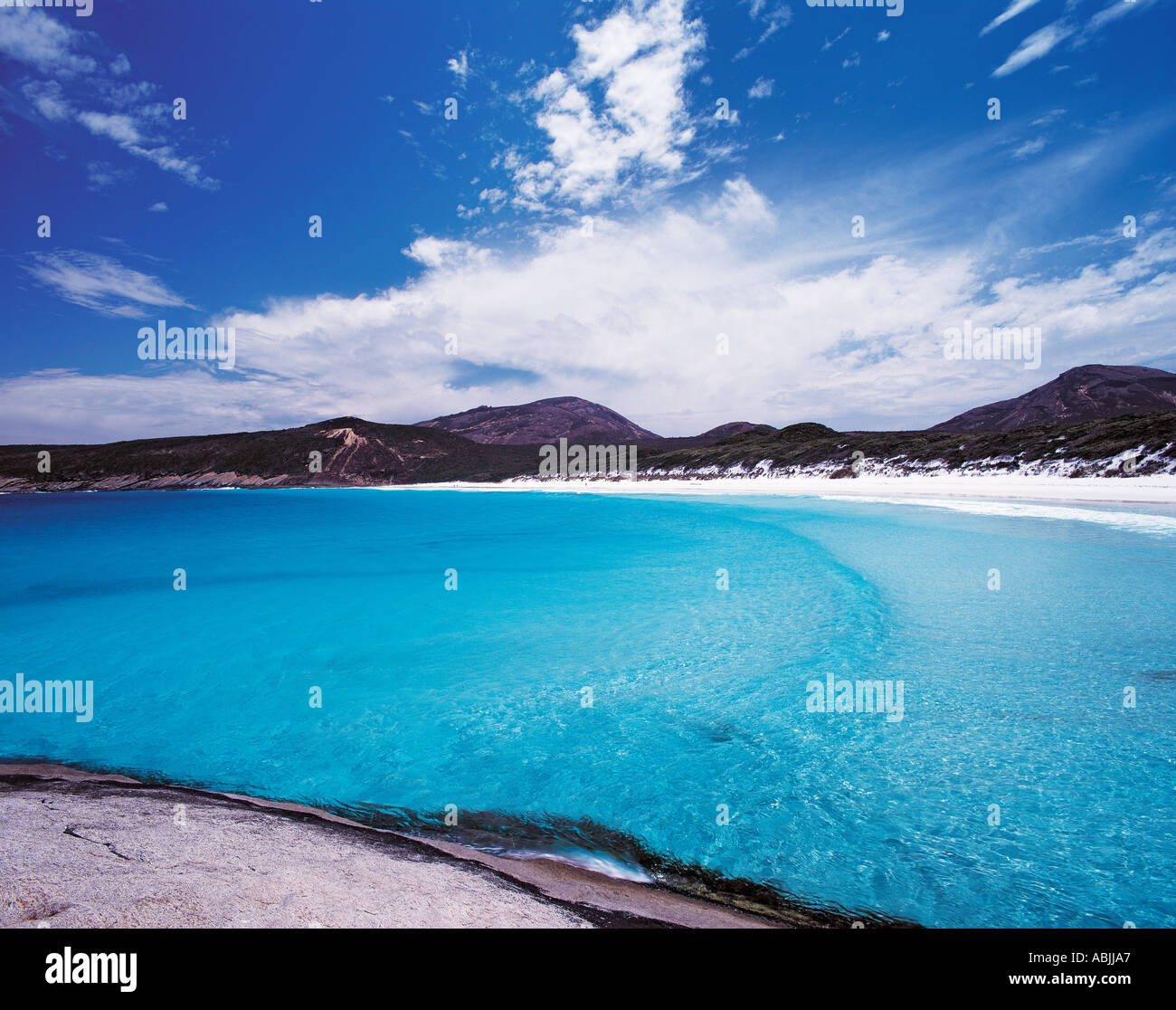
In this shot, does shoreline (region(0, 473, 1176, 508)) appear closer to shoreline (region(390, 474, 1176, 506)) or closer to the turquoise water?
shoreline (region(390, 474, 1176, 506))

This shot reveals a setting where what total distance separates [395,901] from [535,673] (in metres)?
5.11

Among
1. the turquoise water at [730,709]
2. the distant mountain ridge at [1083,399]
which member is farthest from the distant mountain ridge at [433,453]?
the turquoise water at [730,709]

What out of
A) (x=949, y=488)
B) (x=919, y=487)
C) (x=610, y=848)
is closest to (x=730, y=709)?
(x=610, y=848)

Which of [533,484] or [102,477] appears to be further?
[102,477]

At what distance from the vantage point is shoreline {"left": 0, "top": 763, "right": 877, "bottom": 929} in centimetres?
259

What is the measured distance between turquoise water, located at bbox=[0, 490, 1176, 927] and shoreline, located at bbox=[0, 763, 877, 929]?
2.39ft

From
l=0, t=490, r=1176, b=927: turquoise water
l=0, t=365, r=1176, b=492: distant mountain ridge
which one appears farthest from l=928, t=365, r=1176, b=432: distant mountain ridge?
l=0, t=490, r=1176, b=927: turquoise water

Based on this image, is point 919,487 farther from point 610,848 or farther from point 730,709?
point 610,848

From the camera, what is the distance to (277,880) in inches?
115

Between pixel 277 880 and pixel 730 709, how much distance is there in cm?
487
